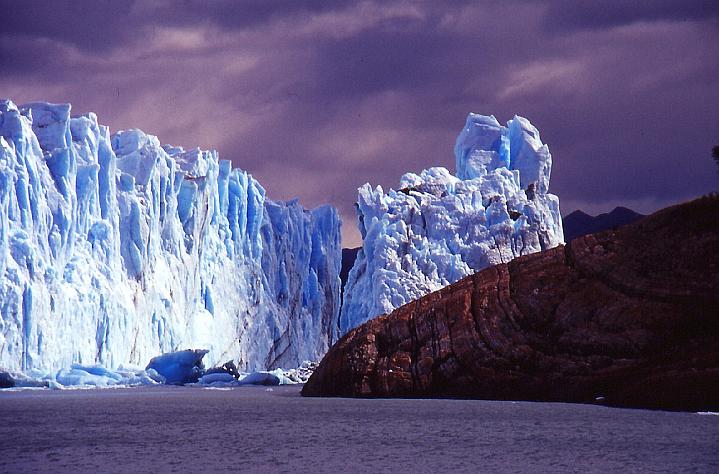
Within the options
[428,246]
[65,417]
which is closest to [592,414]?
[65,417]

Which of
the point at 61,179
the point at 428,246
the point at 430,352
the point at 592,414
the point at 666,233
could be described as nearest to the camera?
the point at 592,414

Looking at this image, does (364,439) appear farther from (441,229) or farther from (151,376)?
(441,229)

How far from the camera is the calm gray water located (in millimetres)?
14711

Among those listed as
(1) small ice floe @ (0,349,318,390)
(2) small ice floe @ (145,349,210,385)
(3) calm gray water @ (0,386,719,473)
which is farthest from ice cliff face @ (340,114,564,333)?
(3) calm gray water @ (0,386,719,473)

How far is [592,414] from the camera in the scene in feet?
77.6

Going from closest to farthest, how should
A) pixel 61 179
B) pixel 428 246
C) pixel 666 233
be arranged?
pixel 666 233, pixel 61 179, pixel 428 246

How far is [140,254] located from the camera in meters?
56.4

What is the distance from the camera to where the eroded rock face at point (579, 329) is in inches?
1026

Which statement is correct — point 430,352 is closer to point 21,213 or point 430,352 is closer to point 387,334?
point 387,334

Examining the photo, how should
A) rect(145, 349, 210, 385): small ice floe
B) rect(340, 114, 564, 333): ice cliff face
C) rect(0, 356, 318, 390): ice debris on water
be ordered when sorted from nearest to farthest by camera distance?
rect(0, 356, 318, 390): ice debris on water, rect(145, 349, 210, 385): small ice floe, rect(340, 114, 564, 333): ice cliff face

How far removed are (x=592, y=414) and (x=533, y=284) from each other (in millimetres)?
6547

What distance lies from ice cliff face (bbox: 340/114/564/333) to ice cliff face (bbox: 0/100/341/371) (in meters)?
8.89

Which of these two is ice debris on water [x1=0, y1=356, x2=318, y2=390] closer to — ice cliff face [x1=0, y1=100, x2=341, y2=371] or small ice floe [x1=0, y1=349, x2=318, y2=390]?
small ice floe [x1=0, y1=349, x2=318, y2=390]

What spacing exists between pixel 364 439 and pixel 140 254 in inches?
1567
